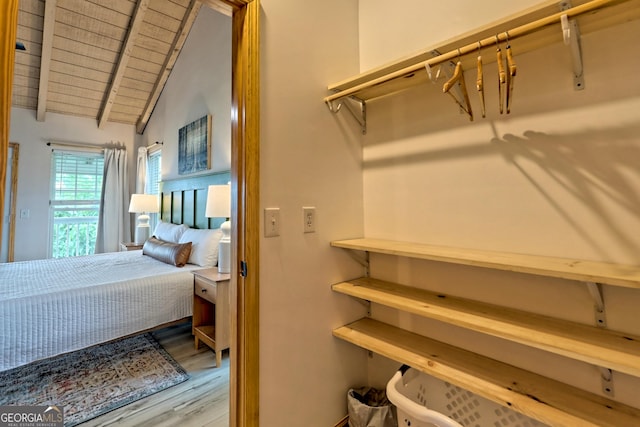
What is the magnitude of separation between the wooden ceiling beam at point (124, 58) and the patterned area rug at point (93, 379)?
352 centimetres

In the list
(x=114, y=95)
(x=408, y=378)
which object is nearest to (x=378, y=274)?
(x=408, y=378)

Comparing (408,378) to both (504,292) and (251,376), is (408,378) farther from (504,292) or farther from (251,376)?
(251,376)

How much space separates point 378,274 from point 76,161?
524cm

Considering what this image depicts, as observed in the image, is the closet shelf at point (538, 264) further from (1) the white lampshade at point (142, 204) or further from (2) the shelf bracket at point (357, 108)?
(1) the white lampshade at point (142, 204)

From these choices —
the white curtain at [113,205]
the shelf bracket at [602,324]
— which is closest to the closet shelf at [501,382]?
the shelf bracket at [602,324]

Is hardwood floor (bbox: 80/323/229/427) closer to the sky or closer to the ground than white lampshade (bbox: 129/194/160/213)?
closer to the ground

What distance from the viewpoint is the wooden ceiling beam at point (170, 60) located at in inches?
142

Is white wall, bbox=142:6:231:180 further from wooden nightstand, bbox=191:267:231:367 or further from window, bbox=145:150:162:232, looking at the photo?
wooden nightstand, bbox=191:267:231:367

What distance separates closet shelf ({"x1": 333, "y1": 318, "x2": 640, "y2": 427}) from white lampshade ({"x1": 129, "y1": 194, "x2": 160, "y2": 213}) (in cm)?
384

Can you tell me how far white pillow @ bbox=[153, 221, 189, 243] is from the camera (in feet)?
11.1

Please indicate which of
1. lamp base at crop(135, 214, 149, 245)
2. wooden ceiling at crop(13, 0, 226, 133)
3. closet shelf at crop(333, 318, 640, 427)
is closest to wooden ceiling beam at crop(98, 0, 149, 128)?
wooden ceiling at crop(13, 0, 226, 133)

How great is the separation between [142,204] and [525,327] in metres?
4.57

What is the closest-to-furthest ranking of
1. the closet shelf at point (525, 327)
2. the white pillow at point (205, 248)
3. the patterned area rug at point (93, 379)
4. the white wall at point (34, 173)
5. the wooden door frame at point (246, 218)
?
the closet shelf at point (525, 327), the wooden door frame at point (246, 218), the patterned area rug at point (93, 379), the white pillow at point (205, 248), the white wall at point (34, 173)

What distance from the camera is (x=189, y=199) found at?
369 cm
